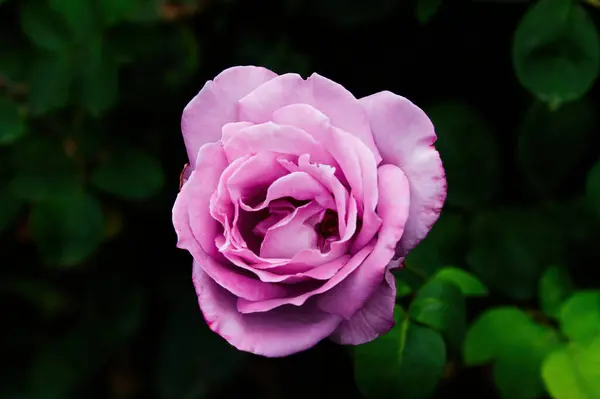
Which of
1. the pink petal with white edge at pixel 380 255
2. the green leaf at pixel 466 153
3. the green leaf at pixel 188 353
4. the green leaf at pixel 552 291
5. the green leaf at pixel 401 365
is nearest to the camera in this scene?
the pink petal with white edge at pixel 380 255

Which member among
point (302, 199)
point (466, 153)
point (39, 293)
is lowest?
point (39, 293)

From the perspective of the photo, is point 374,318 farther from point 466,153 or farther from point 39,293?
point 39,293

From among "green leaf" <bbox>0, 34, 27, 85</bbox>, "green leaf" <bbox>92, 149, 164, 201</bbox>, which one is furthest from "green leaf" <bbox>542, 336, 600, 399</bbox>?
"green leaf" <bbox>0, 34, 27, 85</bbox>

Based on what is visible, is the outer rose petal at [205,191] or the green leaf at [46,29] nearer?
the outer rose petal at [205,191]

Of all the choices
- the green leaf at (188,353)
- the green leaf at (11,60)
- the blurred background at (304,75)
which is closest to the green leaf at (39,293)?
the blurred background at (304,75)

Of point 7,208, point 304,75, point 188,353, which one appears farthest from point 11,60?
point 188,353

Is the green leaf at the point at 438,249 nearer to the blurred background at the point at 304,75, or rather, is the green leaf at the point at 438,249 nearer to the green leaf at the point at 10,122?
the blurred background at the point at 304,75

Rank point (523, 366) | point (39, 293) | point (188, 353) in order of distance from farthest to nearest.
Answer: point (39, 293) → point (188, 353) → point (523, 366)

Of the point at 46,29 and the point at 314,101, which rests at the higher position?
the point at 314,101
